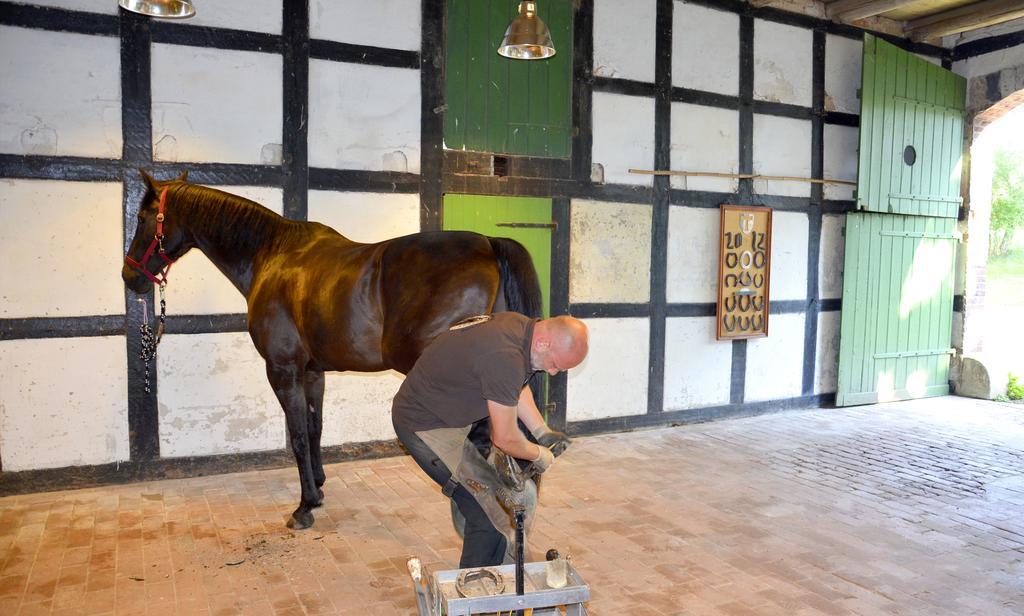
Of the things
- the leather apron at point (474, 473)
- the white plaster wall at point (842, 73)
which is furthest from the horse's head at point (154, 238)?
the white plaster wall at point (842, 73)

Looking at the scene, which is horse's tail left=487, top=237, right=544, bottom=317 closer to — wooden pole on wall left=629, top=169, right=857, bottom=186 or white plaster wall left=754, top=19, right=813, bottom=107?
wooden pole on wall left=629, top=169, right=857, bottom=186

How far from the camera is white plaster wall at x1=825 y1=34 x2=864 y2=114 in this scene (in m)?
7.34

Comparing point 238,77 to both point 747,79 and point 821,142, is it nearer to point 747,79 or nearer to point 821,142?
point 747,79

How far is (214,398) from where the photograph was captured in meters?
4.91

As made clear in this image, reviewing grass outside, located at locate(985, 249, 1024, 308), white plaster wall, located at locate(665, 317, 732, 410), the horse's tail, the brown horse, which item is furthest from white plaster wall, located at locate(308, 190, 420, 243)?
grass outside, located at locate(985, 249, 1024, 308)

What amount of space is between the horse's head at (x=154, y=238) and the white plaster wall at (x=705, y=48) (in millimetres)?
4221

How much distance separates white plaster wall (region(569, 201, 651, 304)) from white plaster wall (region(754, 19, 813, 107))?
1864 mm

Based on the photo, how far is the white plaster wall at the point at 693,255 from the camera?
21.6 ft

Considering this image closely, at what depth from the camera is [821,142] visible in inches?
289

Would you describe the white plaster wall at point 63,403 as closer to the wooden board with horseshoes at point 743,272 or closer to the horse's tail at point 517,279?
the horse's tail at point 517,279

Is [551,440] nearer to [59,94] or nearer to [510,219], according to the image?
[510,219]

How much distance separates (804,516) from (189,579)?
3.26 m

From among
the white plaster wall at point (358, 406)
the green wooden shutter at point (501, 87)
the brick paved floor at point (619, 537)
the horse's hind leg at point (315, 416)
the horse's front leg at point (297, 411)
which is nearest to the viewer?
the brick paved floor at point (619, 537)

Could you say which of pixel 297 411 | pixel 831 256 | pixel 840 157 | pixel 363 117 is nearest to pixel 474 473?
pixel 297 411
